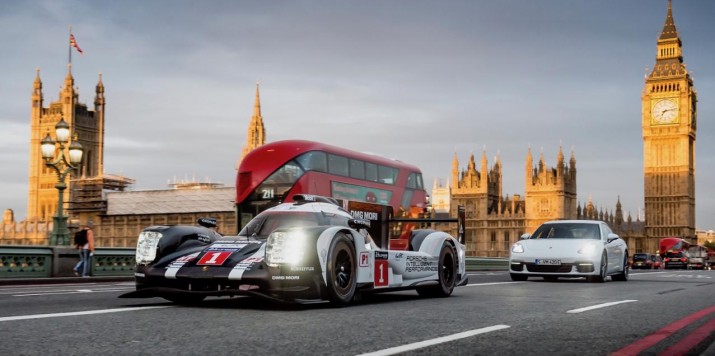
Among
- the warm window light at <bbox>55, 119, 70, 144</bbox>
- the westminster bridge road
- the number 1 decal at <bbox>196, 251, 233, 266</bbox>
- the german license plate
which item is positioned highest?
the warm window light at <bbox>55, 119, 70, 144</bbox>

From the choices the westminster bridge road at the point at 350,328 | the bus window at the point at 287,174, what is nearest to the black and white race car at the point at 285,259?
the westminster bridge road at the point at 350,328

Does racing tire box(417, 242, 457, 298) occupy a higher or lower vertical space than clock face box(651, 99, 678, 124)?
lower

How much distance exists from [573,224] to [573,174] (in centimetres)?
8832

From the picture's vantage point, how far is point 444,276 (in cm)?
1059

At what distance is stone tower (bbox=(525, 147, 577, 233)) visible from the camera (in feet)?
326

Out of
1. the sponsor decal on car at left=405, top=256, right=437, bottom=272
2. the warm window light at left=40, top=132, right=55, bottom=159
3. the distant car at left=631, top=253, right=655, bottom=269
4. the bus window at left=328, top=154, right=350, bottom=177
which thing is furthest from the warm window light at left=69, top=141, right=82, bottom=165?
the distant car at left=631, top=253, right=655, bottom=269

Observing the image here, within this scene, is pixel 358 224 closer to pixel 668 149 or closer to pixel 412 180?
pixel 412 180

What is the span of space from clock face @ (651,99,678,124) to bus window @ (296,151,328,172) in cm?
10298

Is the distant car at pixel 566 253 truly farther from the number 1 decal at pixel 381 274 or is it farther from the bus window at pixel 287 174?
the bus window at pixel 287 174

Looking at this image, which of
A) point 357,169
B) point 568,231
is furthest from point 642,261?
point 568,231

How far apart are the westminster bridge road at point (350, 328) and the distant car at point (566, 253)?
7.24 metres

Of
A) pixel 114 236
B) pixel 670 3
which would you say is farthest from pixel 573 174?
pixel 114 236

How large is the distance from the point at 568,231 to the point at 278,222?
32.3 feet

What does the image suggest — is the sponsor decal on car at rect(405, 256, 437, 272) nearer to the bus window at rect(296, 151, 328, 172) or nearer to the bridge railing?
the bridge railing
